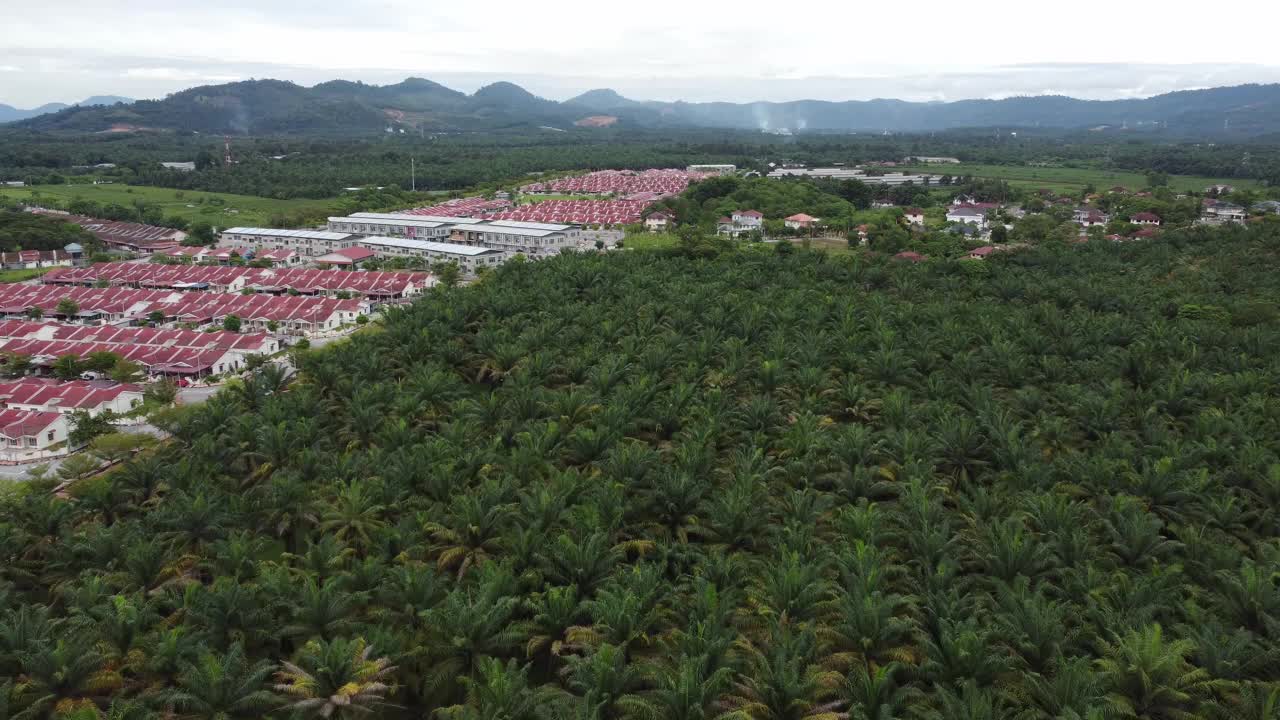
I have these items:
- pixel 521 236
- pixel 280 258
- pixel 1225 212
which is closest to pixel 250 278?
pixel 280 258

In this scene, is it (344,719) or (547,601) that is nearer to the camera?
(344,719)

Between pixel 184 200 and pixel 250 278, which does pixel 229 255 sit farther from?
A: pixel 184 200

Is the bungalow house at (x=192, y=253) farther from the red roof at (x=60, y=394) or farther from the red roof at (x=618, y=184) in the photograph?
the red roof at (x=618, y=184)

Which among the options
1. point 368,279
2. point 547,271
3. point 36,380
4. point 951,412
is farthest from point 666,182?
point 951,412

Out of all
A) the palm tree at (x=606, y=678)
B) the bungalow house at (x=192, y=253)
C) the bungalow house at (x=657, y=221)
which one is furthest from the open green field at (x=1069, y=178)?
the palm tree at (x=606, y=678)

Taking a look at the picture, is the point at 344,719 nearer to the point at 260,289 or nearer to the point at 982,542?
the point at 982,542

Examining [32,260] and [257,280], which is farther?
[32,260]
